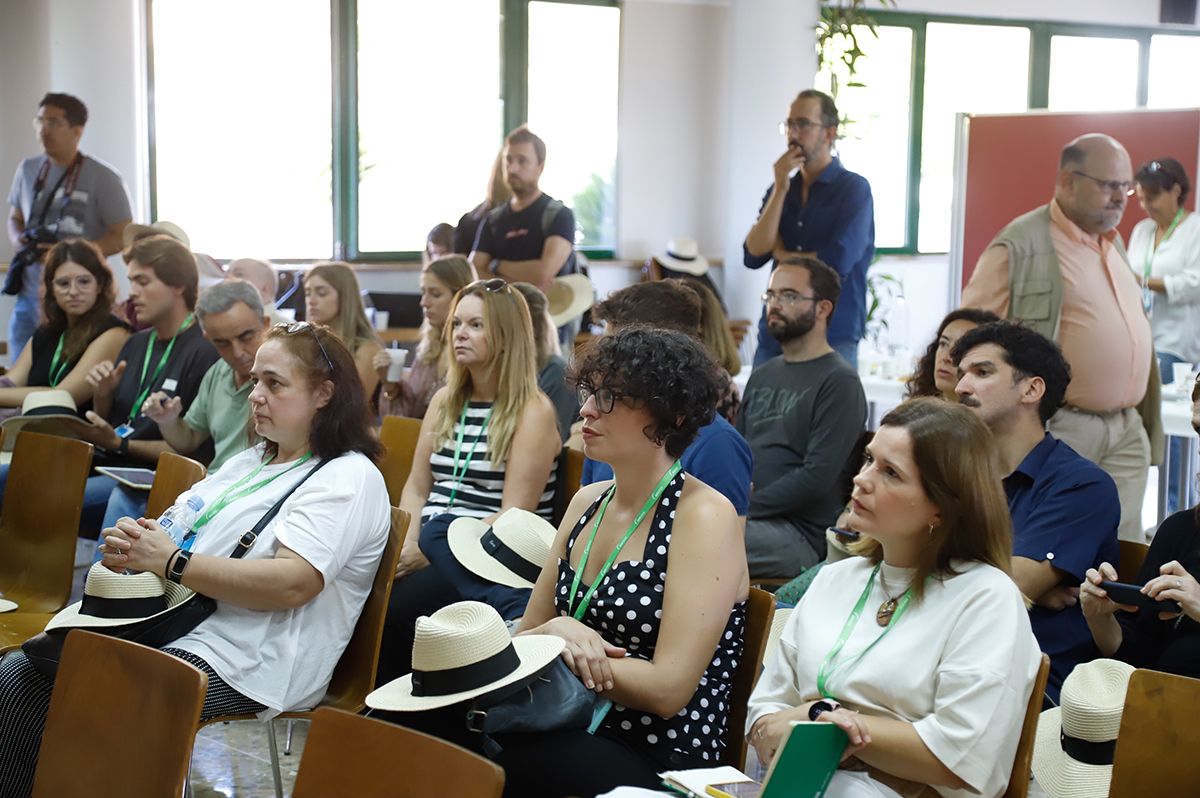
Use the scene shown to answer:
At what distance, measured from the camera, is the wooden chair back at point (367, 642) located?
8.93ft

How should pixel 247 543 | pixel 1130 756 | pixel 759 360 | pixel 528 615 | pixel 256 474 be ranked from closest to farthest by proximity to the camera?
pixel 1130 756
pixel 528 615
pixel 247 543
pixel 256 474
pixel 759 360

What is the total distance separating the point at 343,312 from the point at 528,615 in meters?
2.66

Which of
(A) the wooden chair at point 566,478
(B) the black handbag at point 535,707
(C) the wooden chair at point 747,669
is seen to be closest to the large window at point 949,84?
(A) the wooden chair at point 566,478

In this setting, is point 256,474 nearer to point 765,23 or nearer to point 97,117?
point 97,117

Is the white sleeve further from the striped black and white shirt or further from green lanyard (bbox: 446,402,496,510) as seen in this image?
green lanyard (bbox: 446,402,496,510)

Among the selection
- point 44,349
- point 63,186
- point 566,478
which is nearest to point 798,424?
point 566,478

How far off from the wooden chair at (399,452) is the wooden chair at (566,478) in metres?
0.55

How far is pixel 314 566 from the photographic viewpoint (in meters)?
2.59

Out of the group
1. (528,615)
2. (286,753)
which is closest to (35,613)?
(286,753)

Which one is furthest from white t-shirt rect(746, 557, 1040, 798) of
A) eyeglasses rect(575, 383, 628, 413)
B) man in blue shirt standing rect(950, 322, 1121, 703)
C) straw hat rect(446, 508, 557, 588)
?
straw hat rect(446, 508, 557, 588)

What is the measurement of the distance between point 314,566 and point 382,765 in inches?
39.5

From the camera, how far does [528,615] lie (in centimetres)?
245

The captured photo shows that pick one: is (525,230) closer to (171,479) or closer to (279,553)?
(171,479)

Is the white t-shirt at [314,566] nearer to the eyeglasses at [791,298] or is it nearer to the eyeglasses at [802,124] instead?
the eyeglasses at [791,298]
